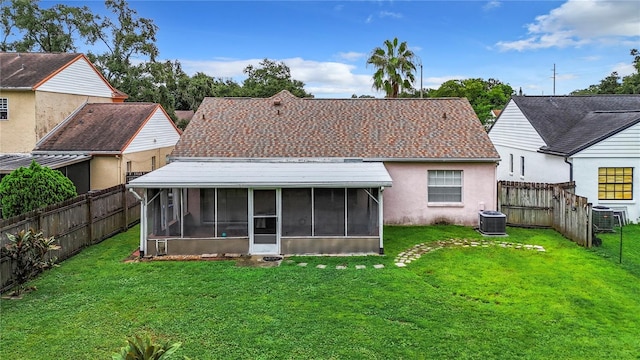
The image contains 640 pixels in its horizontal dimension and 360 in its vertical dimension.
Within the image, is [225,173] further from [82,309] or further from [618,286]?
[618,286]

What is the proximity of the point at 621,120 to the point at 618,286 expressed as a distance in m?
11.9

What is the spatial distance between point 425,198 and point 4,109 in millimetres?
22255

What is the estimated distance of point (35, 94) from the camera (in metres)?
21.7

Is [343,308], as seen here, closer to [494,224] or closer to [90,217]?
[494,224]

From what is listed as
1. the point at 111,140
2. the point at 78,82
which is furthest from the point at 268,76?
the point at 111,140

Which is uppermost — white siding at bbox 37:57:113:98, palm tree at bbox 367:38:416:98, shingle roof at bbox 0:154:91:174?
palm tree at bbox 367:38:416:98

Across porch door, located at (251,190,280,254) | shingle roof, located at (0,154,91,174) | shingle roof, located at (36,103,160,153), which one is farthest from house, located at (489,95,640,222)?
shingle roof, located at (0,154,91,174)

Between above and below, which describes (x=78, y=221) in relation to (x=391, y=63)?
below

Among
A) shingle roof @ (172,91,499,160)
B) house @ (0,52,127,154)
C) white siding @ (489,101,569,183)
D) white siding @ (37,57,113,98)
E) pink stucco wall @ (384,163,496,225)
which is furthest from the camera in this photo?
white siding @ (37,57,113,98)

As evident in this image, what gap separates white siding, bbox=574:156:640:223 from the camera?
1797 cm

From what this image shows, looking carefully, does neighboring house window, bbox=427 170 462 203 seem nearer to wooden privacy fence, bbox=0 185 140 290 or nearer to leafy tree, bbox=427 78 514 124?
wooden privacy fence, bbox=0 185 140 290

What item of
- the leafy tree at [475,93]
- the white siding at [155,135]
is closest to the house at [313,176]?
the white siding at [155,135]

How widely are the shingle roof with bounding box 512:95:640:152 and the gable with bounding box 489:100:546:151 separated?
1.19ft

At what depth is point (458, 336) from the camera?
7.62 meters
